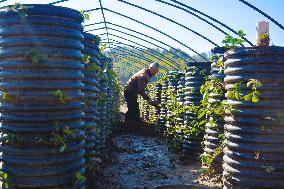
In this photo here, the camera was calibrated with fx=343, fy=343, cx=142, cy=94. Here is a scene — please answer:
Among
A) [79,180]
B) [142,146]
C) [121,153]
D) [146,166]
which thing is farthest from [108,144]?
[79,180]

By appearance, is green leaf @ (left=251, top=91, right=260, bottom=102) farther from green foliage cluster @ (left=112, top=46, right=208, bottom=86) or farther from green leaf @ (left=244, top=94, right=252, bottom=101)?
green foliage cluster @ (left=112, top=46, right=208, bottom=86)

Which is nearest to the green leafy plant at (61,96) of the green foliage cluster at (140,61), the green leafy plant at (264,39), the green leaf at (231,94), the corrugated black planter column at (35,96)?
the corrugated black planter column at (35,96)

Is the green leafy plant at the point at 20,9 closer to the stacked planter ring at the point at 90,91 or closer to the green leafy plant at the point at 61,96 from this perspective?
the green leafy plant at the point at 61,96

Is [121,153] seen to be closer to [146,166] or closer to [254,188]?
[146,166]

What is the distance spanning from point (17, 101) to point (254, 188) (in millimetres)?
2059

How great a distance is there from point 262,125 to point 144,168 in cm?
316

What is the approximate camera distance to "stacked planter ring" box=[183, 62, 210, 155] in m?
5.89

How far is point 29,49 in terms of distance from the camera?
2666 millimetres

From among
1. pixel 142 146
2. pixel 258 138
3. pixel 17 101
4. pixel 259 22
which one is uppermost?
pixel 259 22

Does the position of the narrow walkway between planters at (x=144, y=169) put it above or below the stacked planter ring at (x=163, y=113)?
below

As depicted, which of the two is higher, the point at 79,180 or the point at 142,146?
the point at 79,180

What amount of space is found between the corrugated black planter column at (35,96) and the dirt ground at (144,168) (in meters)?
1.50

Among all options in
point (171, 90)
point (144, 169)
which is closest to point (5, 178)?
point (144, 169)

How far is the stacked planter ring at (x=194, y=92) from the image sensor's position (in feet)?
19.3
